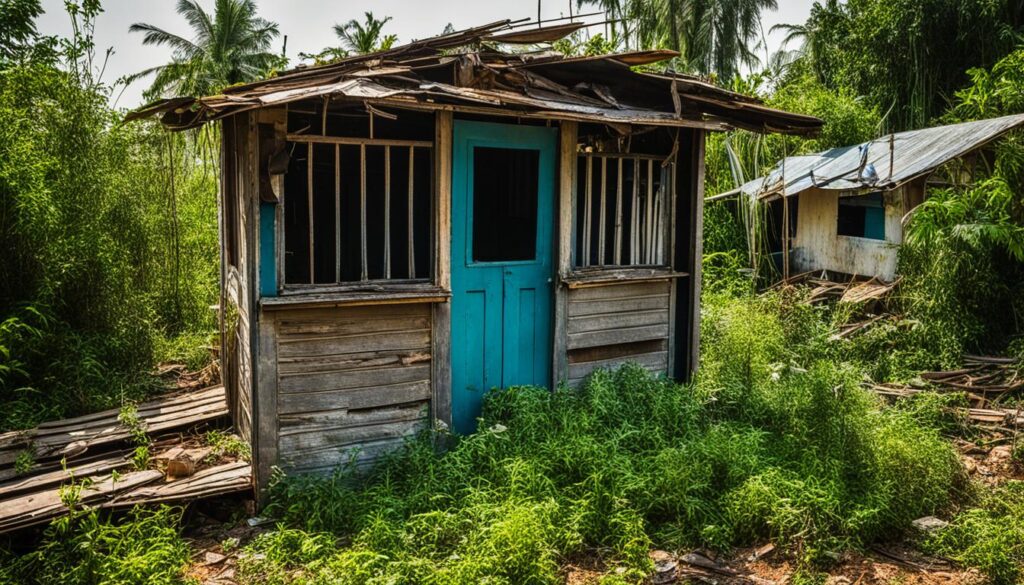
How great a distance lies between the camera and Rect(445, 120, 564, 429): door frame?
590 cm

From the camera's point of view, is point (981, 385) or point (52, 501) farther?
point (981, 385)

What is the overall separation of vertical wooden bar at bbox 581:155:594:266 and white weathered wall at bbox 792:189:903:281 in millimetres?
6443

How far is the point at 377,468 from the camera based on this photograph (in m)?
5.57

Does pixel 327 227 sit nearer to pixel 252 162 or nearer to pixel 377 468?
pixel 252 162

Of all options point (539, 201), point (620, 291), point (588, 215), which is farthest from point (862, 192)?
point (539, 201)

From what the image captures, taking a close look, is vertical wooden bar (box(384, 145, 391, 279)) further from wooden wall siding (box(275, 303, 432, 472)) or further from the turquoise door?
the turquoise door

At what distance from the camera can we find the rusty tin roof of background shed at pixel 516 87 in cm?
519

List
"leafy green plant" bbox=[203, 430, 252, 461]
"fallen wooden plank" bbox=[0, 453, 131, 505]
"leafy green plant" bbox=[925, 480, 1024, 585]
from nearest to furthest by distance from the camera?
"leafy green plant" bbox=[925, 480, 1024, 585] < "fallen wooden plank" bbox=[0, 453, 131, 505] < "leafy green plant" bbox=[203, 430, 252, 461]

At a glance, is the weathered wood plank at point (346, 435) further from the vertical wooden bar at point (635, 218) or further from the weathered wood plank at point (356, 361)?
the vertical wooden bar at point (635, 218)

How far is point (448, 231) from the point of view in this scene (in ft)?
19.0

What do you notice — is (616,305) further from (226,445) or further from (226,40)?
(226,40)

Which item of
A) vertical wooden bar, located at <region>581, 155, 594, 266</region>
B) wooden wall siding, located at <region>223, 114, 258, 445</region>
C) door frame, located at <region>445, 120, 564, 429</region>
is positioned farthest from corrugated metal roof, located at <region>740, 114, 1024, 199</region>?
wooden wall siding, located at <region>223, 114, 258, 445</region>

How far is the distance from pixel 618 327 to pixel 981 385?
4.55 metres

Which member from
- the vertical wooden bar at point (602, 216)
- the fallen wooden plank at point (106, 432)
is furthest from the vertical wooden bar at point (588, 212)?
the fallen wooden plank at point (106, 432)
